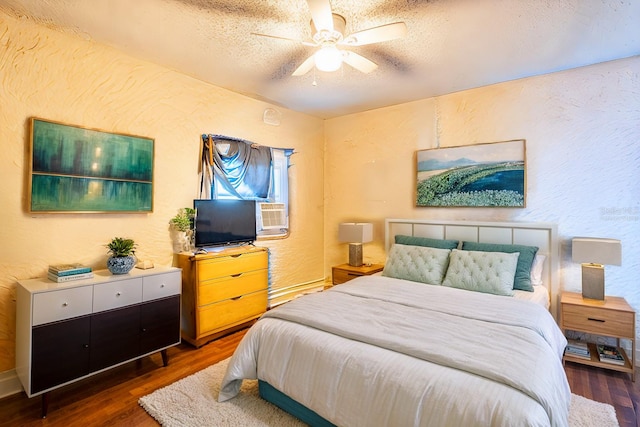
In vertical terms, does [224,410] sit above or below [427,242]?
below

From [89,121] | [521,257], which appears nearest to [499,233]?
[521,257]

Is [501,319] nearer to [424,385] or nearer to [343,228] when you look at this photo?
[424,385]

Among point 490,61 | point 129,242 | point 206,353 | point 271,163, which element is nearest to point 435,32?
point 490,61

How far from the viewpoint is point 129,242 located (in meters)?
2.49

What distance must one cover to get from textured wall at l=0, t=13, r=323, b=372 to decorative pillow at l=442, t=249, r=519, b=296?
106 inches

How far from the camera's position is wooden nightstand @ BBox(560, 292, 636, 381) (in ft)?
7.71

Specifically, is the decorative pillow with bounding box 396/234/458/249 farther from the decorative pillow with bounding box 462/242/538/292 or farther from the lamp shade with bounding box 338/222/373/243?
the lamp shade with bounding box 338/222/373/243

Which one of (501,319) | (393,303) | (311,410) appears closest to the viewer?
(311,410)

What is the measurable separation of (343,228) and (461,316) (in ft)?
6.98

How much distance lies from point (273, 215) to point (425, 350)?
2.83m

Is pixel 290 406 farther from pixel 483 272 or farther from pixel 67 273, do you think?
pixel 483 272

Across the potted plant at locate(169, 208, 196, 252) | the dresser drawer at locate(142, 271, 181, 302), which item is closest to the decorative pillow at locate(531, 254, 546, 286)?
the dresser drawer at locate(142, 271, 181, 302)

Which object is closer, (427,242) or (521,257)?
(521,257)

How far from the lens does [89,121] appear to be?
2510mm
